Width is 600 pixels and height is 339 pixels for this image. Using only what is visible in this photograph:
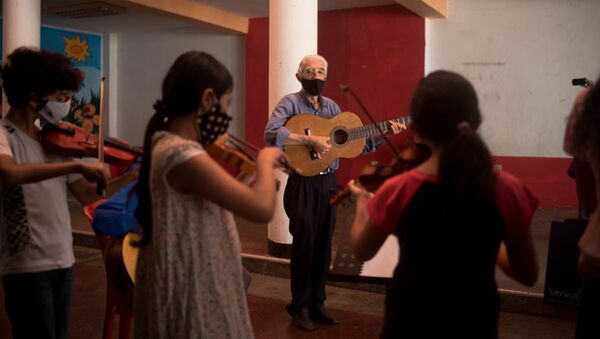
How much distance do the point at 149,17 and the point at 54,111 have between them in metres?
7.02

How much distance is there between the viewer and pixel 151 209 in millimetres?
1848

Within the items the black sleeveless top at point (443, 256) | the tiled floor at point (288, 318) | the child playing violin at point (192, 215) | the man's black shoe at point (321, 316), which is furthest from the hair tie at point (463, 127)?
the man's black shoe at point (321, 316)

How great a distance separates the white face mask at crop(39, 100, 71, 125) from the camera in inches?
88.6

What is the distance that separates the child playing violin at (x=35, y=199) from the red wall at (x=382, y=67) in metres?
5.74

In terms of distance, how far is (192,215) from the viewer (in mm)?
1738

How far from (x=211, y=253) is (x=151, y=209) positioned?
25cm

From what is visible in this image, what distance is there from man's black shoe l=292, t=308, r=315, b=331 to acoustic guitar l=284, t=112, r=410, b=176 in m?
0.86

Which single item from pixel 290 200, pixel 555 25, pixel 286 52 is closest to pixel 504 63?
pixel 555 25

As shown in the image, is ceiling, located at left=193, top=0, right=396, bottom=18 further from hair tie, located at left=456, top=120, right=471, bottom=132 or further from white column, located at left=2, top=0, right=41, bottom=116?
hair tie, located at left=456, top=120, right=471, bottom=132

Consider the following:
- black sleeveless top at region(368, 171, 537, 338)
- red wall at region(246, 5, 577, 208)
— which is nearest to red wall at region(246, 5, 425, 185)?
red wall at region(246, 5, 577, 208)

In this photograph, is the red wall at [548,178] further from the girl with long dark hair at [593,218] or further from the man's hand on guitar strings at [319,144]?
the girl with long dark hair at [593,218]

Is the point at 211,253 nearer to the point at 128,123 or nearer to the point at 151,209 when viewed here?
the point at 151,209

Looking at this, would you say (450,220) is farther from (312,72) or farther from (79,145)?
(312,72)

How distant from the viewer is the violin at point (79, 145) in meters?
2.26
